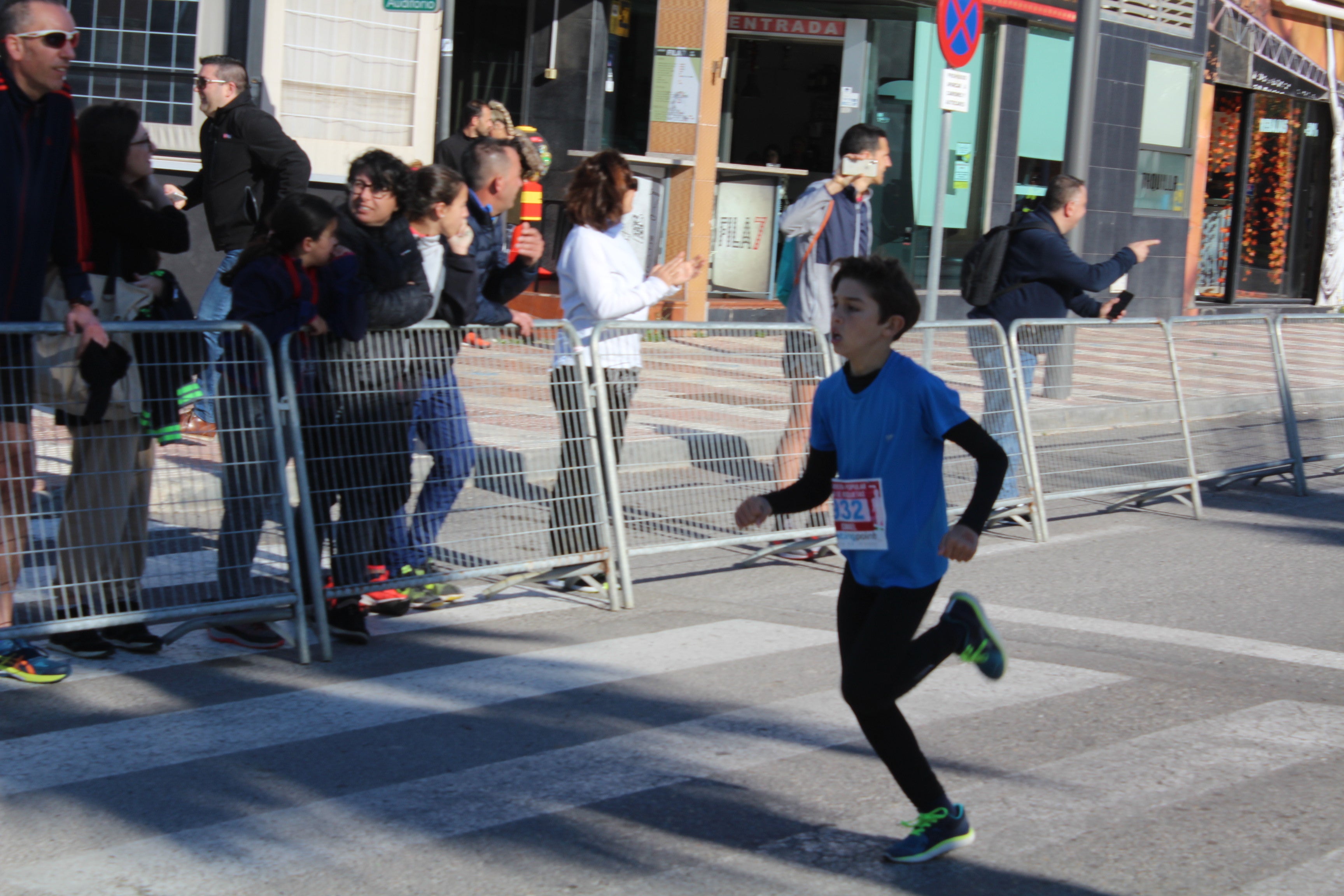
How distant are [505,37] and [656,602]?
37.5 feet

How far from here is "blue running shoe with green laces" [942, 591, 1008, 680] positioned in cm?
404

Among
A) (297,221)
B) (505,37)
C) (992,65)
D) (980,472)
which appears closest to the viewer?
(980,472)

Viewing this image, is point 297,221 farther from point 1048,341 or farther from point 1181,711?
point 1048,341

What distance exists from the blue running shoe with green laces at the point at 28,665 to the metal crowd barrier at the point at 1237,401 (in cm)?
720

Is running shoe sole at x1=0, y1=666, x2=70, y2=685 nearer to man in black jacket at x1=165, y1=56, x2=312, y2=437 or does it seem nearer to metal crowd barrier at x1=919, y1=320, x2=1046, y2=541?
man in black jacket at x1=165, y1=56, x2=312, y2=437

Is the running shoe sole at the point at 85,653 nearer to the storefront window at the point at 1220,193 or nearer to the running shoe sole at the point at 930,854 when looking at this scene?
the running shoe sole at the point at 930,854

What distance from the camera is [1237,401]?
10.4 meters

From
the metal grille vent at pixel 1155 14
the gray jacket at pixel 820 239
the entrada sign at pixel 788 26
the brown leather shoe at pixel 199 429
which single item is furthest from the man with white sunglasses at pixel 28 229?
the metal grille vent at pixel 1155 14

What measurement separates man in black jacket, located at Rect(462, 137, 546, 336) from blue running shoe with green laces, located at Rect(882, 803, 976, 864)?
3.26 meters

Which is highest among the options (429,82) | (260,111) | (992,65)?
(992,65)

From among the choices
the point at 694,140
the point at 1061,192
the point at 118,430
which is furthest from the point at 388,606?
the point at 694,140

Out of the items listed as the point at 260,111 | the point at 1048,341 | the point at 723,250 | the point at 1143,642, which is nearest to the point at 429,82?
the point at 723,250

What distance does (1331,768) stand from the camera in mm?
4668

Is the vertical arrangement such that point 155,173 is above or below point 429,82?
below
